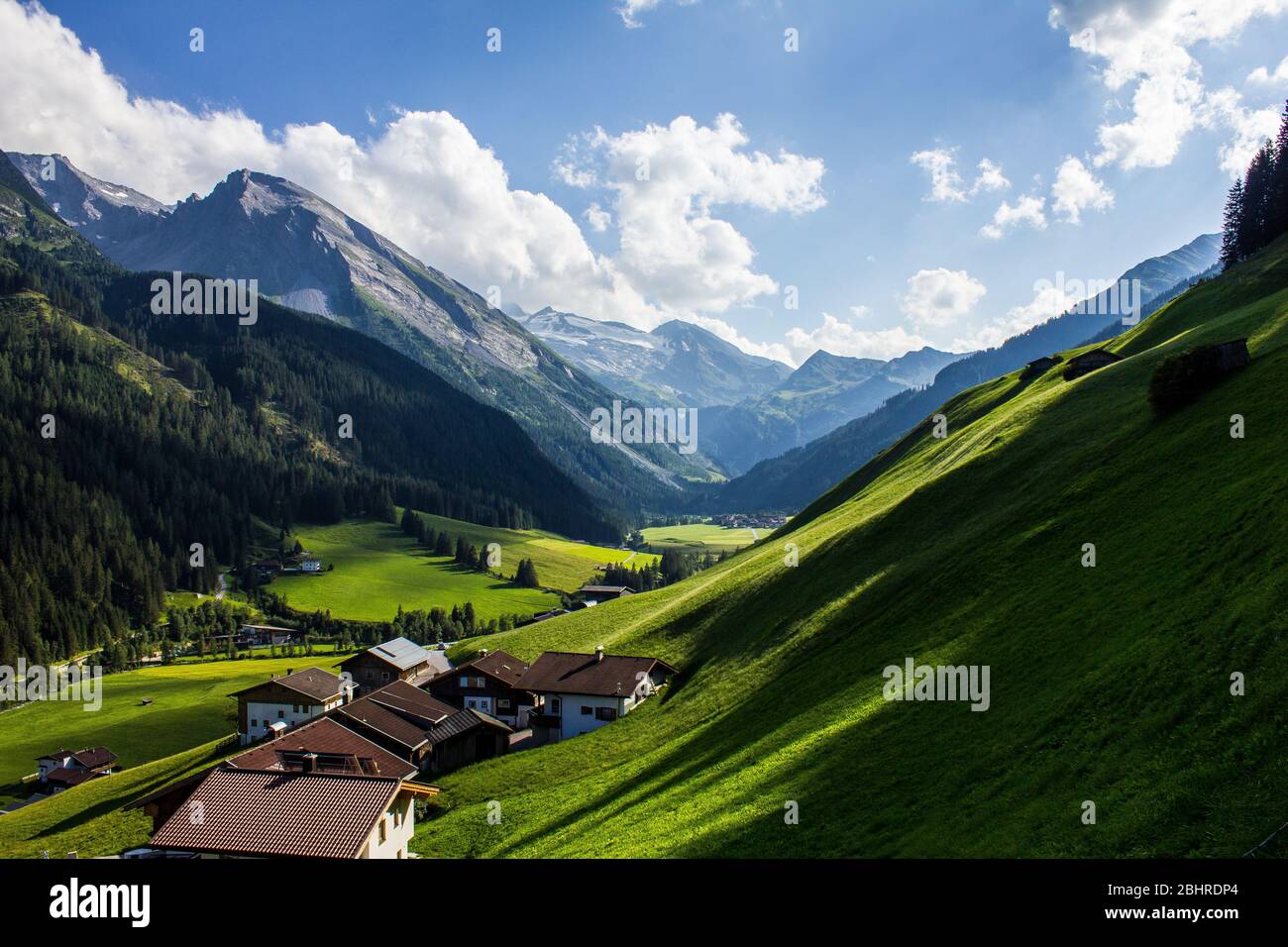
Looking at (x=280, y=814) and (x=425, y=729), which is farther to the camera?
(x=425, y=729)

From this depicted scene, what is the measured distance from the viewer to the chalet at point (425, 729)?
66562mm

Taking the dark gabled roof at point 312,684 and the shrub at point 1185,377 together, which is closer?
the shrub at point 1185,377

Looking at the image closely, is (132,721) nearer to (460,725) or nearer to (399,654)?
(399,654)

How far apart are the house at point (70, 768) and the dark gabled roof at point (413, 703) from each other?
4520 cm

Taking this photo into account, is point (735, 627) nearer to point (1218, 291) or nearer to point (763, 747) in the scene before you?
point (763, 747)

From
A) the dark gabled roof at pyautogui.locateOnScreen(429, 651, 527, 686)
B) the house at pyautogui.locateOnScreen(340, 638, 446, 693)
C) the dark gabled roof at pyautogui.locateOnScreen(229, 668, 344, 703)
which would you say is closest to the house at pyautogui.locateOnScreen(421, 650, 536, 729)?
the dark gabled roof at pyautogui.locateOnScreen(429, 651, 527, 686)

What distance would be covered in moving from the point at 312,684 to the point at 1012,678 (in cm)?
8863

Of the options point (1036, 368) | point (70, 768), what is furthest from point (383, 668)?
point (1036, 368)

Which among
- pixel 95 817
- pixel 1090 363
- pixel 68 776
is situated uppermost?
pixel 1090 363

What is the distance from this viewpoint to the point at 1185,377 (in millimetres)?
52469

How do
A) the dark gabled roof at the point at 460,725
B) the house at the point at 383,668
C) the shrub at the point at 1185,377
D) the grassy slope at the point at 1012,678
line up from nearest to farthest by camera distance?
the grassy slope at the point at 1012,678
the shrub at the point at 1185,377
the dark gabled roof at the point at 460,725
the house at the point at 383,668

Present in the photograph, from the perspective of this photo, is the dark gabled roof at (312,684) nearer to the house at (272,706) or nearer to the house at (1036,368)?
the house at (272,706)

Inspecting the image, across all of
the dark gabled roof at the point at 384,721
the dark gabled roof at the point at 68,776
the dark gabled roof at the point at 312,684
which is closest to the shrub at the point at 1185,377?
the dark gabled roof at the point at 384,721
